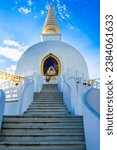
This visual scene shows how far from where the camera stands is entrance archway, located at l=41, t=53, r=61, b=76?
21906 mm

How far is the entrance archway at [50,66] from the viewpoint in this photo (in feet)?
71.9

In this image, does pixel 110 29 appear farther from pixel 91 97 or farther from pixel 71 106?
pixel 71 106

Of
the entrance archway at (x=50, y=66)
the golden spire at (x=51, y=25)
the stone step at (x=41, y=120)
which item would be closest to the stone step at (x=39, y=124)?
the stone step at (x=41, y=120)

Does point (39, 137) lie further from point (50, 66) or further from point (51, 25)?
point (51, 25)

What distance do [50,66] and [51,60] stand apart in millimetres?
633

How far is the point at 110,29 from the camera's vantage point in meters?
4.87

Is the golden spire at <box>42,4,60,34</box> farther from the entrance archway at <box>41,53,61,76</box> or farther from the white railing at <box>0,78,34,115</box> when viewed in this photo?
the white railing at <box>0,78,34,115</box>

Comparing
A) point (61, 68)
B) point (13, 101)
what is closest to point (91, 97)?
point (13, 101)

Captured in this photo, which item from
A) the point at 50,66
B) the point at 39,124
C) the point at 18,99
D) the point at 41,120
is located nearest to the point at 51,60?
the point at 50,66

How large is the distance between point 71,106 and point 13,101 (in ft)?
10.4

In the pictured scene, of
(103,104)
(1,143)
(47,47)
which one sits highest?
(47,47)

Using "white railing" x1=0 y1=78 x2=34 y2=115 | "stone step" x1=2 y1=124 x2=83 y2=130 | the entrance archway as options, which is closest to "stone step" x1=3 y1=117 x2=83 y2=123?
"stone step" x1=2 y1=124 x2=83 y2=130

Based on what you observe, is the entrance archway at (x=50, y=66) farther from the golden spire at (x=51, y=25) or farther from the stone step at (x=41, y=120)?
the stone step at (x=41, y=120)

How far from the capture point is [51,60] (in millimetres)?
22359
